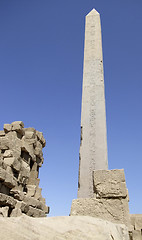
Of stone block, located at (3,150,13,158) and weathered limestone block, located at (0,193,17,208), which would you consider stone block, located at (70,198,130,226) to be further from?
stone block, located at (3,150,13,158)

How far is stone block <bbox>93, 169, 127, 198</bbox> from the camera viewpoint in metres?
3.29

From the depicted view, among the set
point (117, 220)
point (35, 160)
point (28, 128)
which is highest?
point (28, 128)

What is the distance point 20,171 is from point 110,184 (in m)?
3.14

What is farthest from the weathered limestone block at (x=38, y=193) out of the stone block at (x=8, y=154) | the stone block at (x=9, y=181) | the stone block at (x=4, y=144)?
the stone block at (x=4, y=144)

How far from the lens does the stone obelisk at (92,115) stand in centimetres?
612

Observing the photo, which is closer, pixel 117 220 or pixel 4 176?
pixel 117 220

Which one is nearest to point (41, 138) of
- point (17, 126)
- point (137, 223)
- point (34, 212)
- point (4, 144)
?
point (17, 126)

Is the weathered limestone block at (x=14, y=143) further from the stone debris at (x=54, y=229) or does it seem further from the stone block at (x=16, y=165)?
the stone debris at (x=54, y=229)

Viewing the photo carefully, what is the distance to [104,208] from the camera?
3.24 meters

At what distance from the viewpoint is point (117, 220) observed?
3123 millimetres

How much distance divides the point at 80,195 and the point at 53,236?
437 centimetres

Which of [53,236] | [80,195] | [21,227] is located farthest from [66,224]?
[80,195]

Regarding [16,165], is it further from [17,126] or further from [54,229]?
[54,229]

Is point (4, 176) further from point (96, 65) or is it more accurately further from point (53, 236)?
point (96, 65)
